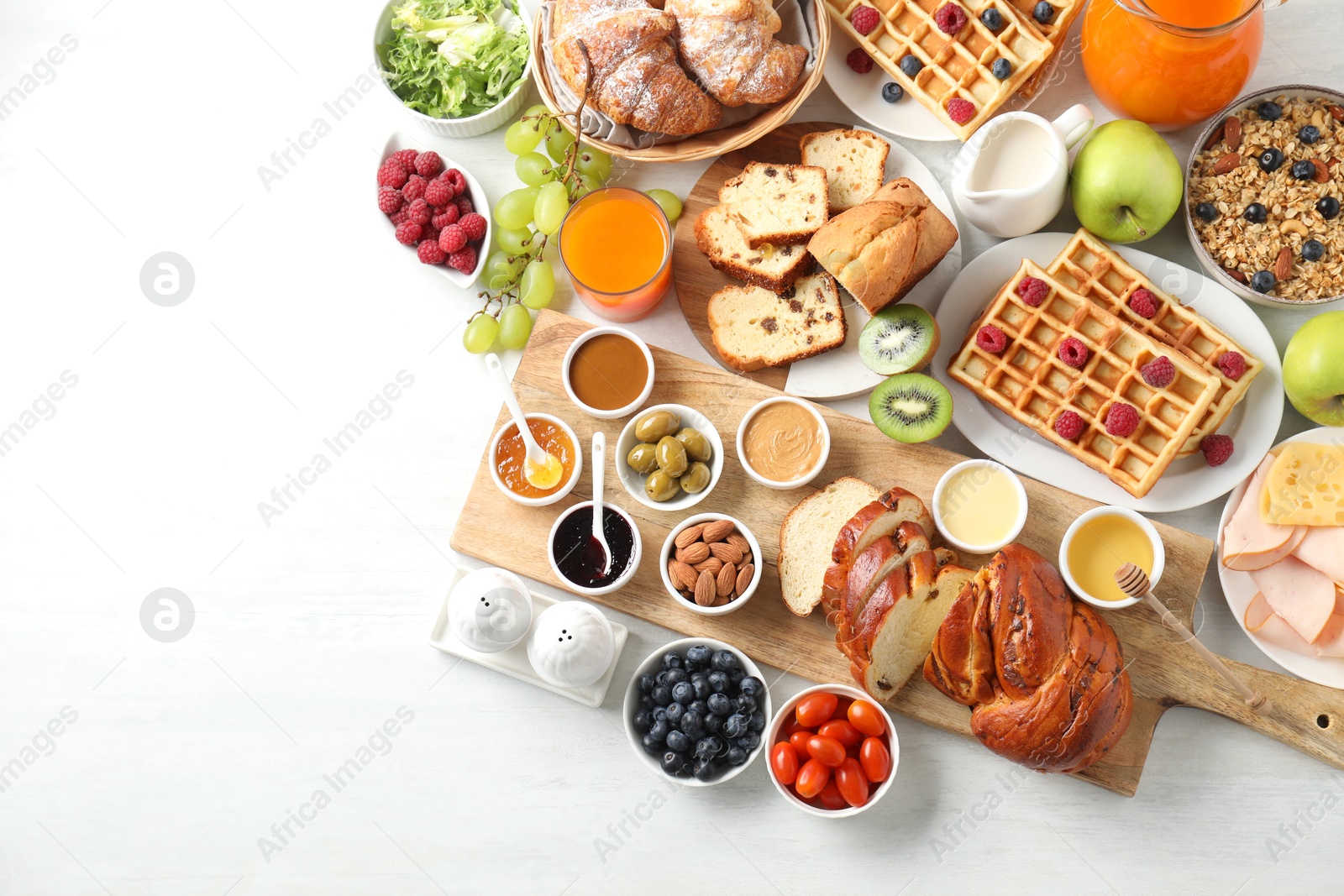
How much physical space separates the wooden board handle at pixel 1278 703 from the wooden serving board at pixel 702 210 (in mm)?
1625

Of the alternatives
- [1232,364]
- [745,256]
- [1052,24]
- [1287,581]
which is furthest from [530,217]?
[1287,581]

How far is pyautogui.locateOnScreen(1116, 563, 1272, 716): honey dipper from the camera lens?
2424 mm

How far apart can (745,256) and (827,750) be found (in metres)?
1.42

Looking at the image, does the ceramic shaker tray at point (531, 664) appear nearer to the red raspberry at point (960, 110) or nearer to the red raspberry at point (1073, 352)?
the red raspberry at point (1073, 352)

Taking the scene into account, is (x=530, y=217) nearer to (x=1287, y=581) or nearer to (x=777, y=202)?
(x=777, y=202)

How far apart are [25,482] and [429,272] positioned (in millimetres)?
1489

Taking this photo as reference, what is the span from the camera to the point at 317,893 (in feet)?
9.32

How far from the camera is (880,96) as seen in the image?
9.72 ft

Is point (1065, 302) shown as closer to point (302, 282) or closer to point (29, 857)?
point (302, 282)

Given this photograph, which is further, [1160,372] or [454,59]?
[454,59]

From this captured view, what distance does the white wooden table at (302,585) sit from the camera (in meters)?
2.71

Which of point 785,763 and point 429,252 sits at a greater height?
point 429,252

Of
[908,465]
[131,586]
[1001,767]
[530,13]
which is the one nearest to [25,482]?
[131,586]

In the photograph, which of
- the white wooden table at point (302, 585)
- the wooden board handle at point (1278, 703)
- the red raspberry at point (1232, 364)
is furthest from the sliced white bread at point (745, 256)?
the wooden board handle at point (1278, 703)
